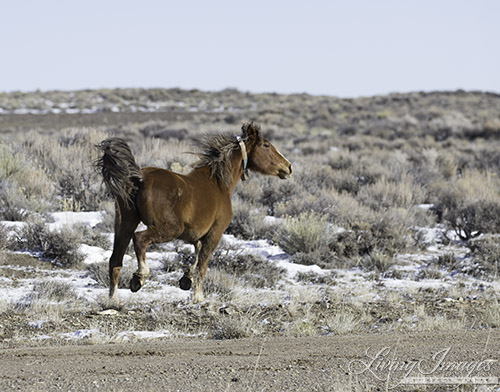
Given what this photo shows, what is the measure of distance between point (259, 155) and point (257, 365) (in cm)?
309

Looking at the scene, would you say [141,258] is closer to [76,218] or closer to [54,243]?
[54,243]

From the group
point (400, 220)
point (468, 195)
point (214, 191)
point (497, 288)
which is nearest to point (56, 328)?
point (214, 191)

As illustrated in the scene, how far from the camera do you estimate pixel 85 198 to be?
47.7 feet

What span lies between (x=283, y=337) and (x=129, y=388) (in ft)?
9.15

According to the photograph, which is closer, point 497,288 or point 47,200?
point 497,288

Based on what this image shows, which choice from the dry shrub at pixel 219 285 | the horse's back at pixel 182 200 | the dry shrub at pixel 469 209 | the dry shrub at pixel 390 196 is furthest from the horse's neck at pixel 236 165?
the dry shrub at pixel 390 196

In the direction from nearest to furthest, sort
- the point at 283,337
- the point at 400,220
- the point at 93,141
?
the point at 283,337 < the point at 400,220 < the point at 93,141

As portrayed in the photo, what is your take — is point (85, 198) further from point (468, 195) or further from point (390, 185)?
point (468, 195)

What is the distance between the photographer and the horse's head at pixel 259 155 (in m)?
8.05

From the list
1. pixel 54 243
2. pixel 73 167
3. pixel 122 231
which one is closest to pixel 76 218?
pixel 54 243

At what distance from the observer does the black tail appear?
6.74 meters

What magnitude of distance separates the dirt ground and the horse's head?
2125 millimetres

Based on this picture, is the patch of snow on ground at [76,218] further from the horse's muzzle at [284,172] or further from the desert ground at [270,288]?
the horse's muzzle at [284,172]

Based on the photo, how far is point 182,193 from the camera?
704 centimetres
